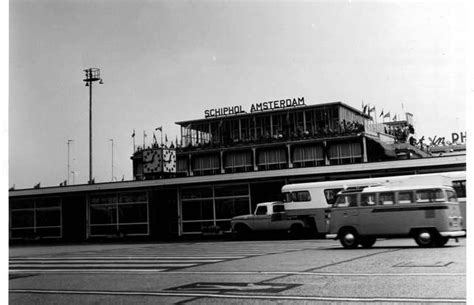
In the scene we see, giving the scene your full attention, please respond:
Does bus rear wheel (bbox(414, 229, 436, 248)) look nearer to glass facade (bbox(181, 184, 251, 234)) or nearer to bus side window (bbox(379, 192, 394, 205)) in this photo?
bus side window (bbox(379, 192, 394, 205))

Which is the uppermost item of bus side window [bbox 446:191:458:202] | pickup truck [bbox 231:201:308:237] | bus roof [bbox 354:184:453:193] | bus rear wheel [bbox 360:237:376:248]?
bus roof [bbox 354:184:453:193]

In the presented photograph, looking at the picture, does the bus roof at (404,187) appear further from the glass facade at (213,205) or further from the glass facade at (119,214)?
the glass facade at (119,214)

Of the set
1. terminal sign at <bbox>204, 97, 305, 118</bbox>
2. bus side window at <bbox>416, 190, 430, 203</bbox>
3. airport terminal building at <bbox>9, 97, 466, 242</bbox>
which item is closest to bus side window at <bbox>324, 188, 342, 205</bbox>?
airport terminal building at <bbox>9, 97, 466, 242</bbox>

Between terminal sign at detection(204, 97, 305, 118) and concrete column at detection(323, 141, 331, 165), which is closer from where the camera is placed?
terminal sign at detection(204, 97, 305, 118)

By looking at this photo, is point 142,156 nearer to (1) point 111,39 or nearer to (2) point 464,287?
(1) point 111,39

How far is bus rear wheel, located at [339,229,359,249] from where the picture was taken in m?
15.9

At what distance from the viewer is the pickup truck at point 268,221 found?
23.5 m

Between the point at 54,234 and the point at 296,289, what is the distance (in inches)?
919

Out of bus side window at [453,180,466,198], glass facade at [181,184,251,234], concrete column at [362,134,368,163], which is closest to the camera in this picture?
bus side window at [453,180,466,198]

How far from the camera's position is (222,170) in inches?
848

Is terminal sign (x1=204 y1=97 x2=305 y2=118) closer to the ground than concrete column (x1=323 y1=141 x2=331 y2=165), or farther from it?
farther from it

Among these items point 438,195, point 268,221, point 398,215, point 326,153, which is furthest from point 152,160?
point 438,195

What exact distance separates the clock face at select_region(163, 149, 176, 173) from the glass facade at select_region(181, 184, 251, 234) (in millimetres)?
1405

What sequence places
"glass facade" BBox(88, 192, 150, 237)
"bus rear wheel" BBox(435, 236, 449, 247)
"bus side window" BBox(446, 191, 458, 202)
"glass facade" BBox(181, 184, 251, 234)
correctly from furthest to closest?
"glass facade" BBox(88, 192, 150, 237)
"glass facade" BBox(181, 184, 251, 234)
"bus side window" BBox(446, 191, 458, 202)
"bus rear wheel" BBox(435, 236, 449, 247)
